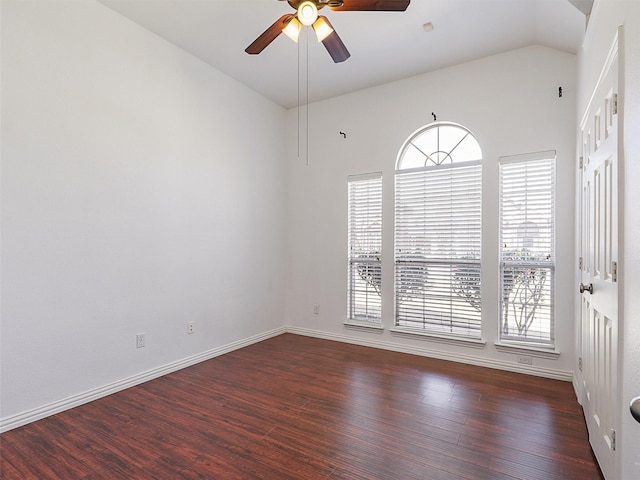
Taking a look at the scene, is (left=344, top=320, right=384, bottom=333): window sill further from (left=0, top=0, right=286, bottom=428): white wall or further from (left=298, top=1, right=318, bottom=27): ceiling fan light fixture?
(left=298, top=1, right=318, bottom=27): ceiling fan light fixture

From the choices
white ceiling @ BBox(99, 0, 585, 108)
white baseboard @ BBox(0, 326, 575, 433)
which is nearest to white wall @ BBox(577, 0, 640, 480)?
white ceiling @ BBox(99, 0, 585, 108)

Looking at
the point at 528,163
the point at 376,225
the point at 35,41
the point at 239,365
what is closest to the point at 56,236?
the point at 35,41

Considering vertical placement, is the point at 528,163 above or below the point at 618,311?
above

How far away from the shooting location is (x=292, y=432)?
7.59 ft

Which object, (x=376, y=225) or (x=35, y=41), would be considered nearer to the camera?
(x=35, y=41)

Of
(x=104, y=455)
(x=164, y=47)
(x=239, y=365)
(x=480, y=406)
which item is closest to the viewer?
(x=104, y=455)

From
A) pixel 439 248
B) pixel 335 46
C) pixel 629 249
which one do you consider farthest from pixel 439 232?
pixel 629 249

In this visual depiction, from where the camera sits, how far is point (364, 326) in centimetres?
433

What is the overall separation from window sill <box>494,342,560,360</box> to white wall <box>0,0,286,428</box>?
2.87 metres

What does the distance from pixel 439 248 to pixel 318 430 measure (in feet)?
7.89

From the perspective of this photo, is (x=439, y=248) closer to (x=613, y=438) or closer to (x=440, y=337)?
(x=440, y=337)

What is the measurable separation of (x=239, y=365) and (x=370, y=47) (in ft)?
11.4

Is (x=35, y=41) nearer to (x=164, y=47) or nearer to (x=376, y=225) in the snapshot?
(x=164, y=47)

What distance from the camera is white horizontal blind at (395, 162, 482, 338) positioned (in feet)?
12.2
